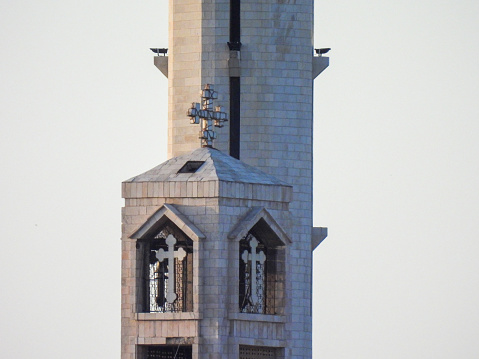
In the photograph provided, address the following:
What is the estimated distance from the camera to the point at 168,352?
10881 cm

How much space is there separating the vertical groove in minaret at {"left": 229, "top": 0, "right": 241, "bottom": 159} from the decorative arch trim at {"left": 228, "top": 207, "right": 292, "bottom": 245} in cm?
1846

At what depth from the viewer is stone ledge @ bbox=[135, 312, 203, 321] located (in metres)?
107

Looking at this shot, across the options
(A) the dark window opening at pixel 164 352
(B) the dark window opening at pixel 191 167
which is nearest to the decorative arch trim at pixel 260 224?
(B) the dark window opening at pixel 191 167

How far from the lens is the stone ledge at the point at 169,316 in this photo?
107m

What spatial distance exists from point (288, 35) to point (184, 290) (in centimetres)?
2346

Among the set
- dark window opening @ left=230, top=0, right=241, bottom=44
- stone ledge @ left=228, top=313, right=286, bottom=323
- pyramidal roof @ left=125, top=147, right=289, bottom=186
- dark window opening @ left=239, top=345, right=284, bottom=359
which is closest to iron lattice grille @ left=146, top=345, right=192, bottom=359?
stone ledge @ left=228, top=313, right=286, bottom=323

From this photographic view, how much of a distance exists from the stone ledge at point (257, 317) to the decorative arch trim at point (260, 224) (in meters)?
2.72

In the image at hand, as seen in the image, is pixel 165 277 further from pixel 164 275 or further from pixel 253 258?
pixel 253 258

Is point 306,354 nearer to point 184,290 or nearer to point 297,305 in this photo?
point 297,305

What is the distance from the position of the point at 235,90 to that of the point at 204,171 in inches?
803

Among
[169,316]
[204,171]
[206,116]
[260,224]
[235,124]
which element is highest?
[235,124]

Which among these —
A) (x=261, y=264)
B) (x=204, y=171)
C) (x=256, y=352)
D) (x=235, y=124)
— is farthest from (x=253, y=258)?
(x=235, y=124)

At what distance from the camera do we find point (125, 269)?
10838 centimetres

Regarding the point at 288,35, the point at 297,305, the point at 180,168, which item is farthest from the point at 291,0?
the point at 180,168
